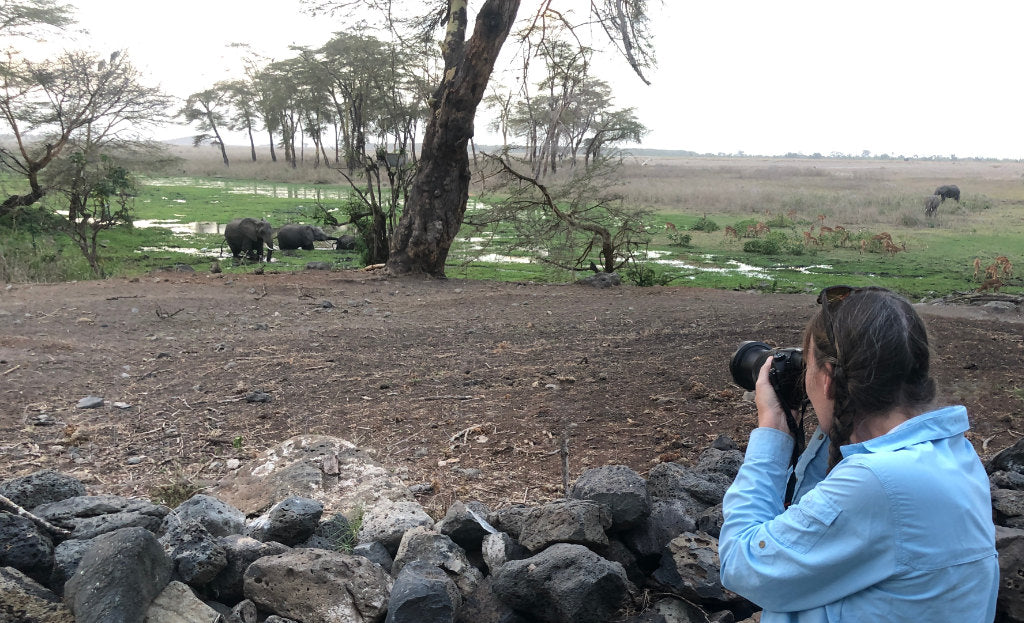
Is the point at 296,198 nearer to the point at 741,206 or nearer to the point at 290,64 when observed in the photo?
the point at 290,64

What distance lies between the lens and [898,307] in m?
1.43

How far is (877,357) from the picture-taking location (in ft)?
4.64

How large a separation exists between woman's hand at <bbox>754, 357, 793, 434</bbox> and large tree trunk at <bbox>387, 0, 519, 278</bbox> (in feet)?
28.2

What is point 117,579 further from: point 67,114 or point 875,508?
point 67,114

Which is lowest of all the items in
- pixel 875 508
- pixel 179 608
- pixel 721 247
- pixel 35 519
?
pixel 721 247

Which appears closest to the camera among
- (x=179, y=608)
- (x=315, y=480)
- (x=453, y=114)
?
(x=179, y=608)

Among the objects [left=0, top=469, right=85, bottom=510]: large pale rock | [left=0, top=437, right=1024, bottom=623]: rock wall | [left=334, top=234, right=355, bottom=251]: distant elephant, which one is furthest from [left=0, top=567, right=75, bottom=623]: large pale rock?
[left=334, top=234, right=355, bottom=251]: distant elephant

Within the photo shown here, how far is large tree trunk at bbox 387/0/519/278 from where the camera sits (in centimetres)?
959

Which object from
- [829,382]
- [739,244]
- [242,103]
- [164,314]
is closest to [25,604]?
[829,382]

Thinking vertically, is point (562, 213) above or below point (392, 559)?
above

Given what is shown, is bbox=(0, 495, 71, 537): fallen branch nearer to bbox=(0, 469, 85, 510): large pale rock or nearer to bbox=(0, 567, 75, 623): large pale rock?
bbox=(0, 567, 75, 623): large pale rock

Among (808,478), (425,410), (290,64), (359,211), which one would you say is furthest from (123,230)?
(290,64)

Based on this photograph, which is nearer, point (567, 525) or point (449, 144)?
point (567, 525)

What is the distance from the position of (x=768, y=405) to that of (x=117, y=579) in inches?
67.4
